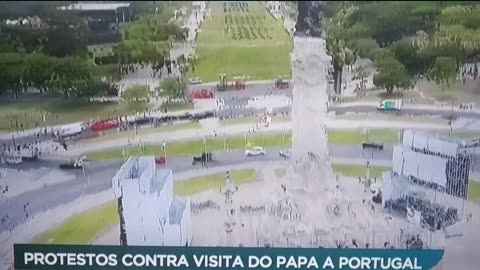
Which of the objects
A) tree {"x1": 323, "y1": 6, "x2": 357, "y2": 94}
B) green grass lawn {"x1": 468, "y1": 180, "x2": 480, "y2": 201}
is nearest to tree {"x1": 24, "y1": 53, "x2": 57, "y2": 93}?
tree {"x1": 323, "y1": 6, "x2": 357, "y2": 94}

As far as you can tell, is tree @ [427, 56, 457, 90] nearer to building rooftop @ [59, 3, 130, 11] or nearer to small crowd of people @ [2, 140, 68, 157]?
building rooftop @ [59, 3, 130, 11]

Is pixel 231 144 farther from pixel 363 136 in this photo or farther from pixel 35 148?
pixel 35 148

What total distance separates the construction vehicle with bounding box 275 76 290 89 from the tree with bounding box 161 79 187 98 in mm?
235

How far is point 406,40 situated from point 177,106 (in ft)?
2.00

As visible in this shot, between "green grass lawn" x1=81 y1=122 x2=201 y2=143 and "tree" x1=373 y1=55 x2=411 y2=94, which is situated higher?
"tree" x1=373 y1=55 x2=411 y2=94

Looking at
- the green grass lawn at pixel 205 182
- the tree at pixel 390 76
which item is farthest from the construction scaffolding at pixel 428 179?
the green grass lawn at pixel 205 182

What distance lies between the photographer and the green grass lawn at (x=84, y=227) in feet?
6.31

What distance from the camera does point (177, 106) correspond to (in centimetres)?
190

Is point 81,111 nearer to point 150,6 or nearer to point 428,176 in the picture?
point 150,6

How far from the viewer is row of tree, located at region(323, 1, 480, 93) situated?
6.17 feet

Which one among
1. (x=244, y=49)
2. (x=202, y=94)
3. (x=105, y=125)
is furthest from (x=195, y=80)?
Answer: (x=105, y=125)

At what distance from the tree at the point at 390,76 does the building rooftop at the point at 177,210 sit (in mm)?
583

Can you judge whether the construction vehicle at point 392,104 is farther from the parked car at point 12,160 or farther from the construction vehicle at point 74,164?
the parked car at point 12,160

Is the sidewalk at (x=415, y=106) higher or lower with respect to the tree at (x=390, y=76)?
lower
